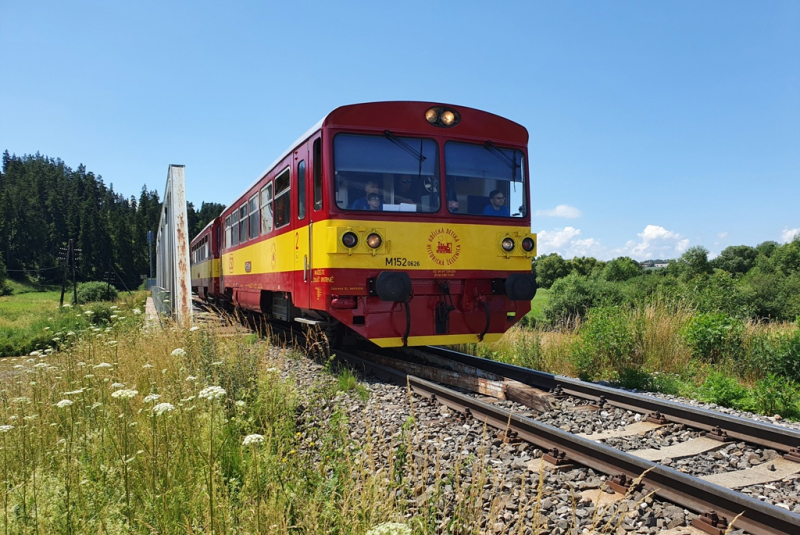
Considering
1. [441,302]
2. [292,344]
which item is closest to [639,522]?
[441,302]

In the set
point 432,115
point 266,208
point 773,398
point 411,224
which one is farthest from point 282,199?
point 773,398

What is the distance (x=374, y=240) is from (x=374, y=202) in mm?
501

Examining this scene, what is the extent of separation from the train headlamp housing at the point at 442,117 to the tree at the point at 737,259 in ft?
208

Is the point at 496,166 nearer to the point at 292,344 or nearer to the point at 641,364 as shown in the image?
the point at 641,364

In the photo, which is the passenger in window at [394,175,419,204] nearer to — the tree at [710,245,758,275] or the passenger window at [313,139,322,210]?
the passenger window at [313,139,322,210]

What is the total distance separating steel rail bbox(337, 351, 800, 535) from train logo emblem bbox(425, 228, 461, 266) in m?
2.17

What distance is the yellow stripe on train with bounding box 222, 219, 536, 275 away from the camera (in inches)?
262

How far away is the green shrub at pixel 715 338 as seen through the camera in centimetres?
775

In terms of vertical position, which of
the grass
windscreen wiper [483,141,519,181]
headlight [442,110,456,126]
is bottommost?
the grass

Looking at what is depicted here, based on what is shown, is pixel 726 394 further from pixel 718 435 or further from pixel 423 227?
pixel 423 227

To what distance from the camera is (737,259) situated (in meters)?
67.8

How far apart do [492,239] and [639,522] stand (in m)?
4.72

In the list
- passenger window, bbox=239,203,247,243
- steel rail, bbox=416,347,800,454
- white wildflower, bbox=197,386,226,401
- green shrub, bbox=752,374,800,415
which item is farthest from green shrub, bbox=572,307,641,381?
passenger window, bbox=239,203,247,243

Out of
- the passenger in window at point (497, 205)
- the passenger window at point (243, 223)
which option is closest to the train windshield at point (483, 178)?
the passenger in window at point (497, 205)
